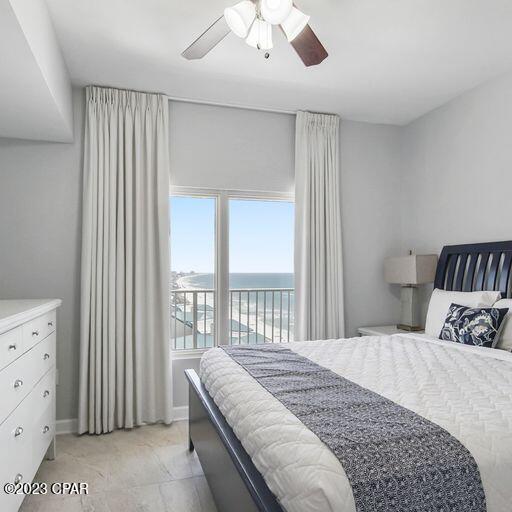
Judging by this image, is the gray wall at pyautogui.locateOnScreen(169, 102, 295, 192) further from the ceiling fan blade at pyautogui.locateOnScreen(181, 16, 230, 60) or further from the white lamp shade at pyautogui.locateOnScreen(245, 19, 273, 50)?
the white lamp shade at pyautogui.locateOnScreen(245, 19, 273, 50)

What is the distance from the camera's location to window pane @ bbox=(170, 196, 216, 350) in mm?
3707

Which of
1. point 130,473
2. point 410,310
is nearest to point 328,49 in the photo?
point 410,310

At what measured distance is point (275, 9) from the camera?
1854mm

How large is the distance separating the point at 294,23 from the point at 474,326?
212 cm

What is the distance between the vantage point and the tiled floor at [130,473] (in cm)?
225

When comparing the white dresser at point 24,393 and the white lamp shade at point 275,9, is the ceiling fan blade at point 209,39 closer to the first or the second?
the white lamp shade at point 275,9

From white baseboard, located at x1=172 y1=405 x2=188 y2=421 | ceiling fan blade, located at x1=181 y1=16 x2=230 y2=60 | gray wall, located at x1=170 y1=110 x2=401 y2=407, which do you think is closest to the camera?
ceiling fan blade, located at x1=181 y1=16 x2=230 y2=60

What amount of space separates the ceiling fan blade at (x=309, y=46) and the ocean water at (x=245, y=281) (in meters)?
2.11

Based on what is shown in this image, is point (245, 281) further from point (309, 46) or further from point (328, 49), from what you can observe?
point (309, 46)

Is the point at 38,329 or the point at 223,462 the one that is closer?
the point at 223,462

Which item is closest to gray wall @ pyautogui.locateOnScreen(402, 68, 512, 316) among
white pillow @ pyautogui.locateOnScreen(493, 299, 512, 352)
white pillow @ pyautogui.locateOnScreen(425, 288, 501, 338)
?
white pillow @ pyautogui.locateOnScreen(425, 288, 501, 338)

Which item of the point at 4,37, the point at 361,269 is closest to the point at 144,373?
the point at 361,269

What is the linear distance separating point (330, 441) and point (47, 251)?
2817mm

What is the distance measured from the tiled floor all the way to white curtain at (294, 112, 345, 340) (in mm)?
1520
